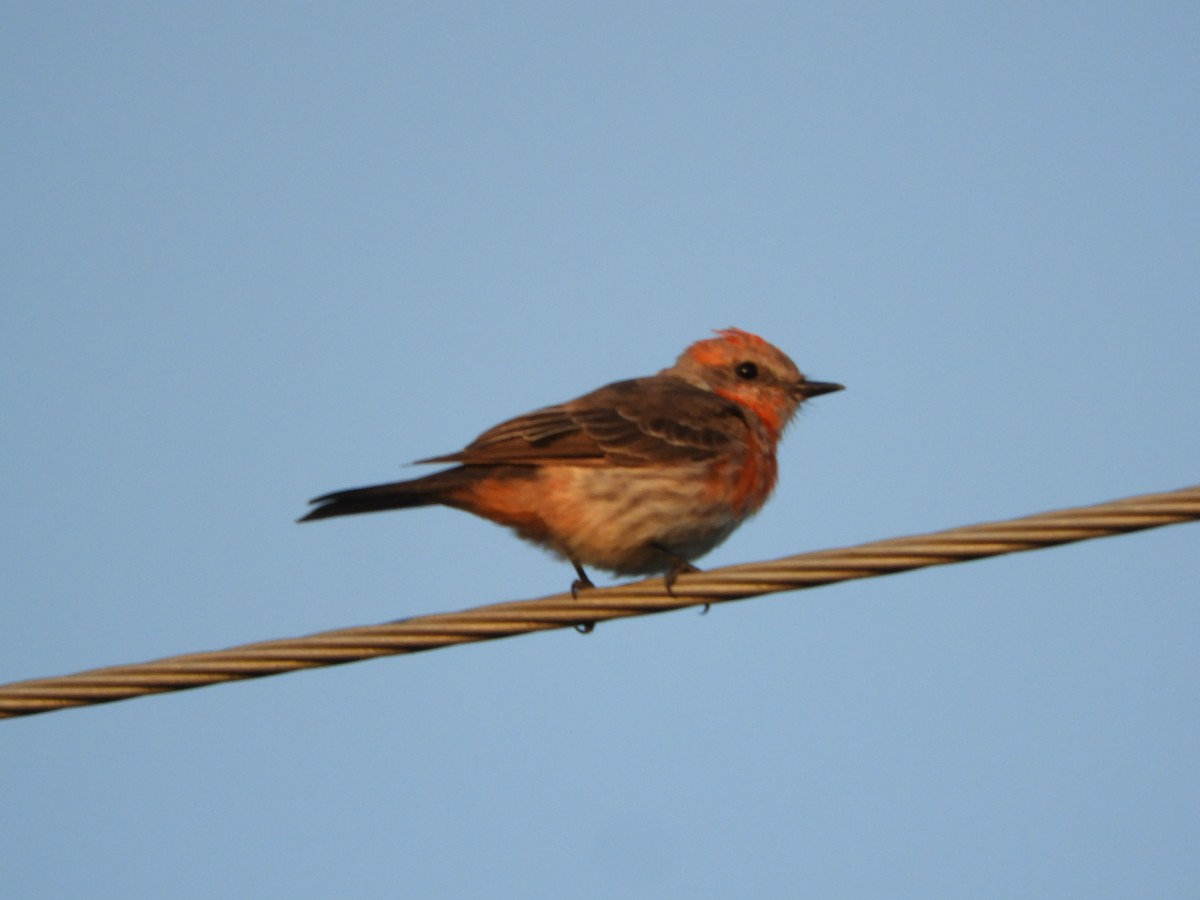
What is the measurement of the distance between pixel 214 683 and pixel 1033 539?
2411 mm

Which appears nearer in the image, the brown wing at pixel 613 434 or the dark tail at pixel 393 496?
the dark tail at pixel 393 496

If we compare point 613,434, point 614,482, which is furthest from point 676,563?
point 613,434

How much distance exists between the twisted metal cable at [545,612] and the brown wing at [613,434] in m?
2.00

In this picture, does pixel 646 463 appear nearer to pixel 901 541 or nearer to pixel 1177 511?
pixel 901 541

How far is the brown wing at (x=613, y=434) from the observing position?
6.98m

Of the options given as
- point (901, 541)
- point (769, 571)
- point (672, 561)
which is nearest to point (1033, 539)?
point (901, 541)

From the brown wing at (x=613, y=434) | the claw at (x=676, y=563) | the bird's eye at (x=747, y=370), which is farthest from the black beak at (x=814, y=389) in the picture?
the claw at (x=676, y=563)

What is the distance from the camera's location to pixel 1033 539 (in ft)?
13.6

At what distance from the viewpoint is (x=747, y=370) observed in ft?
28.8

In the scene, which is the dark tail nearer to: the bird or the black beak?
the bird

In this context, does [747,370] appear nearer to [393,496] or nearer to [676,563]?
[676,563]

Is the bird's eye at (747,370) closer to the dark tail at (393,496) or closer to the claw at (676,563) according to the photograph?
the claw at (676,563)

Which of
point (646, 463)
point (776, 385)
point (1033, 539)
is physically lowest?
point (1033, 539)

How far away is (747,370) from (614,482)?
2.02 metres
